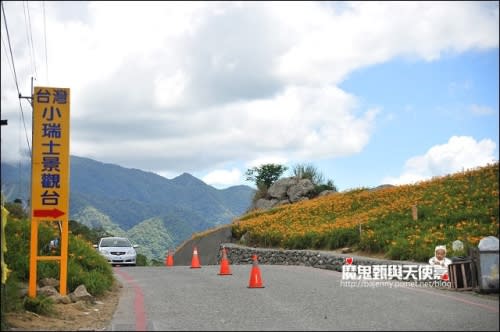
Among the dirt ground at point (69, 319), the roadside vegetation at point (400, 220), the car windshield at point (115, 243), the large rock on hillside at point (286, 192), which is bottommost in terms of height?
the dirt ground at point (69, 319)

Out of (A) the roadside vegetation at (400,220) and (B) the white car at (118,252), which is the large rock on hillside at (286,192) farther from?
(B) the white car at (118,252)

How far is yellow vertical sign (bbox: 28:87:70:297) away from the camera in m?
11.6

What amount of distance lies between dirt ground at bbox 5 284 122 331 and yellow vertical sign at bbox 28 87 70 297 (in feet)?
3.72

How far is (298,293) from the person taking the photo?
44.1 feet

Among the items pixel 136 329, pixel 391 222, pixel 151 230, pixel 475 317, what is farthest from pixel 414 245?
pixel 151 230

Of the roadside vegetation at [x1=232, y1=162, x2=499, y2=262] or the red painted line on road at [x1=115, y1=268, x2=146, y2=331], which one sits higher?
the roadside vegetation at [x1=232, y1=162, x2=499, y2=262]

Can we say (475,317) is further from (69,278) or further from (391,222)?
(391,222)

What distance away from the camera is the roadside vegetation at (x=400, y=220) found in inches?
752

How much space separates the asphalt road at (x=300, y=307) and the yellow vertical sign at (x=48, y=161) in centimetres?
215

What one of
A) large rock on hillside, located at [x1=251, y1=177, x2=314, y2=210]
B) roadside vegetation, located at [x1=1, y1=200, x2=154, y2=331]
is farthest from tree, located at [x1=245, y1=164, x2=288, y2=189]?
roadside vegetation, located at [x1=1, y1=200, x2=154, y2=331]

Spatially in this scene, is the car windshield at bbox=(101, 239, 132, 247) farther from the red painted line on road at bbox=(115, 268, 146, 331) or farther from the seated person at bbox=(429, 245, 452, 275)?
the seated person at bbox=(429, 245, 452, 275)

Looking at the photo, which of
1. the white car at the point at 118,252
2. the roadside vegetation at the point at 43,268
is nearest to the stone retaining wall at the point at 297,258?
the white car at the point at 118,252

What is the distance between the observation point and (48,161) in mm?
11664

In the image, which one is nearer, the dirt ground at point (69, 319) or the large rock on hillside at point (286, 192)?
the dirt ground at point (69, 319)
